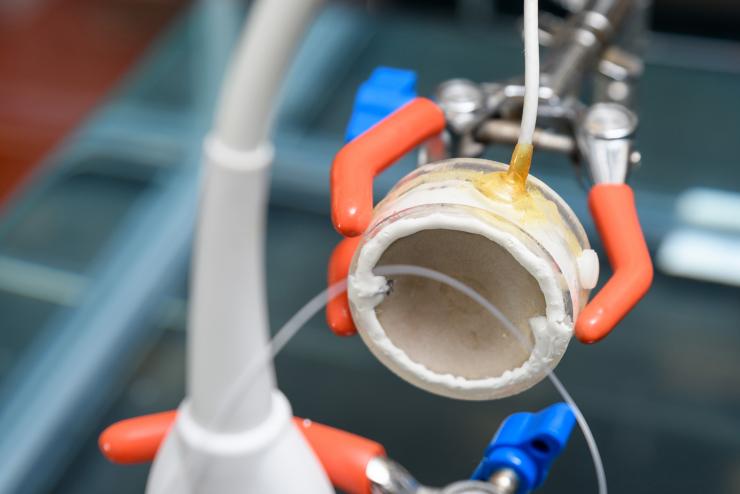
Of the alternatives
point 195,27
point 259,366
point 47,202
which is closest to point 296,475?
Result: point 259,366

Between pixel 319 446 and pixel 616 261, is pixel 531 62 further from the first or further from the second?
pixel 319 446

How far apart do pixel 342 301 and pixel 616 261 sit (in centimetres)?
9

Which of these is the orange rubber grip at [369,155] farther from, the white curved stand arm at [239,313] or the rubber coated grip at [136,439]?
the rubber coated grip at [136,439]

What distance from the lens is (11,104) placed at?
1.35m

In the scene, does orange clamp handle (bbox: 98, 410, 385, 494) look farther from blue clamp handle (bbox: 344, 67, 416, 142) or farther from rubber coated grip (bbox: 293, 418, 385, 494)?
blue clamp handle (bbox: 344, 67, 416, 142)

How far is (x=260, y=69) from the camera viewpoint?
0.28m

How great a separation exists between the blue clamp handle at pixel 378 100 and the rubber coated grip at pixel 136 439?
0.42 ft

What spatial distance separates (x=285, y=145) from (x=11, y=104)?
1.83 ft

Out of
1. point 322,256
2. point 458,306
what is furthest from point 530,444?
point 322,256

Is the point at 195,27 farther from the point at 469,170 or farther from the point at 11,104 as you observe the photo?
the point at 469,170

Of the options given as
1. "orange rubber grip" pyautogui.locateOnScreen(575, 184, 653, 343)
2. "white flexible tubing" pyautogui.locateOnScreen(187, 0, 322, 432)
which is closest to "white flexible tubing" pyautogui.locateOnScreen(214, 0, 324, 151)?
"white flexible tubing" pyautogui.locateOnScreen(187, 0, 322, 432)

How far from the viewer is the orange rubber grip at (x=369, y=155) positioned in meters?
0.29

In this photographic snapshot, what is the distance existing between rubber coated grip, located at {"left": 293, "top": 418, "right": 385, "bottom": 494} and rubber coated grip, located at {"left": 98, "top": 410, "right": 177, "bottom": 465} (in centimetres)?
5

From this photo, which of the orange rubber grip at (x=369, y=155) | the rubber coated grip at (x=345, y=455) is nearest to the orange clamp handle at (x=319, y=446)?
the rubber coated grip at (x=345, y=455)
